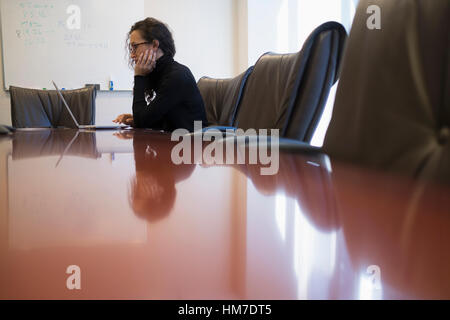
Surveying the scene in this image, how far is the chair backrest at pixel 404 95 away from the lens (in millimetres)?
458

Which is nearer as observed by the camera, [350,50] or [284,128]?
[350,50]

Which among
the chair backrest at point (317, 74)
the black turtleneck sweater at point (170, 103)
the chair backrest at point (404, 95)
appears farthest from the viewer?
the black turtleneck sweater at point (170, 103)

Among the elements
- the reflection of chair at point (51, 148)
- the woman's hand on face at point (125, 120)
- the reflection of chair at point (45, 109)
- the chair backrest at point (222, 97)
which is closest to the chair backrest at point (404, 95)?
the reflection of chair at point (51, 148)

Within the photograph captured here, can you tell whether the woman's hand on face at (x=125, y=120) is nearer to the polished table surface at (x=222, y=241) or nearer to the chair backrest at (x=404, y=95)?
Result: the chair backrest at (x=404, y=95)

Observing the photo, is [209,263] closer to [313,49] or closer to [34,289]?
[34,289]

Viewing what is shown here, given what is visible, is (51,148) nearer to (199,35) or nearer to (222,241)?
(222,241)

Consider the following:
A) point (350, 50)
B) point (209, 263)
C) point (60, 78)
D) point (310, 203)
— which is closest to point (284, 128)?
point (350, 50)

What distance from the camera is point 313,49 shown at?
0.89m

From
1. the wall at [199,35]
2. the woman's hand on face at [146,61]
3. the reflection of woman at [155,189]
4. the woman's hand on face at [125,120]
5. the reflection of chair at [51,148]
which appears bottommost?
the woman's hand on face at [125,120]

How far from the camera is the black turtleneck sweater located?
5.51 ft

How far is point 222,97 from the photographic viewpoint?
7.13 feet

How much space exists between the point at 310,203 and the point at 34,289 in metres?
0.15

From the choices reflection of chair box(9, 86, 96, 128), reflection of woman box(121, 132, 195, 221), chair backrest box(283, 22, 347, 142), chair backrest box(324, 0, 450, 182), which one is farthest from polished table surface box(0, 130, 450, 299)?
reflection of chair box(9, 86, 96, 128)

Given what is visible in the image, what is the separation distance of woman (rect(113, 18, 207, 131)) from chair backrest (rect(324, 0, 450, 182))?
1200 mm
